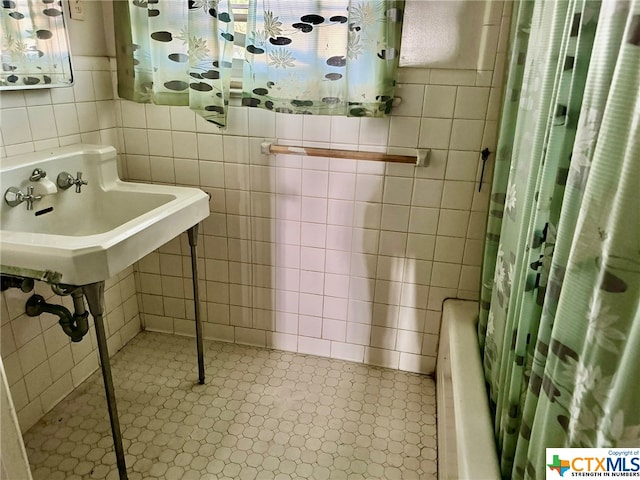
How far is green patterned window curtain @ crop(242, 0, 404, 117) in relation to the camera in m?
1.46

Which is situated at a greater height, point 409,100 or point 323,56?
point 323,56

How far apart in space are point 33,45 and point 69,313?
86 centimetres

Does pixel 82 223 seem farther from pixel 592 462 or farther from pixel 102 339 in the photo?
pixel 592 462

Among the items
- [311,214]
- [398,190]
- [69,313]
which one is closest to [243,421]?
[69,313]

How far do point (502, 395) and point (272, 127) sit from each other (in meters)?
1.23

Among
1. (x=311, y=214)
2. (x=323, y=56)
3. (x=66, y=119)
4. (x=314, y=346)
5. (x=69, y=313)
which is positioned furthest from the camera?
(x=314, y=346)

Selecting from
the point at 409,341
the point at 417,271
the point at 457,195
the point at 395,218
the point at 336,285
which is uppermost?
the point at 457,195

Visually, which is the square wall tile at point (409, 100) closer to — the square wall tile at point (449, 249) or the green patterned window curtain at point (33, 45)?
the square wall tile at point (449, 249)

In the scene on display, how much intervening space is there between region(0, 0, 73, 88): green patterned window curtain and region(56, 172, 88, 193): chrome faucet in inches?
11.7

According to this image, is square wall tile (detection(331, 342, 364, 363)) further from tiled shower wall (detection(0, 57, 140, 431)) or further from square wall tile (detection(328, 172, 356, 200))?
tiled shower wall (detection(0, 57, 140, 431))

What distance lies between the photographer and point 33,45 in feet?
4.65

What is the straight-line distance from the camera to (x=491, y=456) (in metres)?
1.02

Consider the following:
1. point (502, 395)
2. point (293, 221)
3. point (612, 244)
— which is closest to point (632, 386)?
point (612, 244)

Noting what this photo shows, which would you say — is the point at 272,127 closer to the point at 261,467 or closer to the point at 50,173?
the point at 50,173
